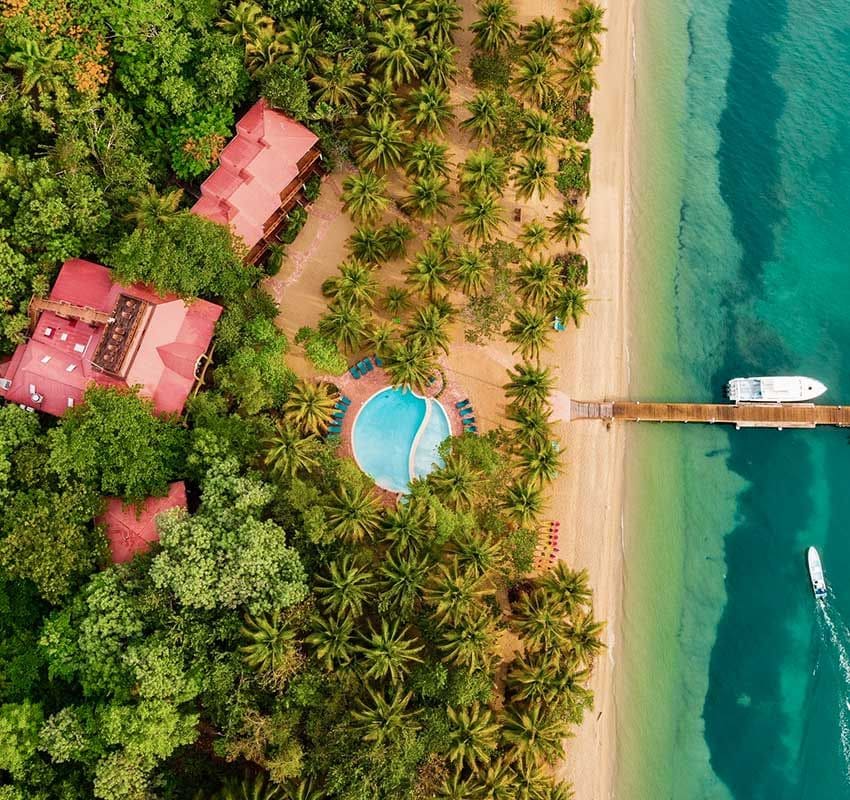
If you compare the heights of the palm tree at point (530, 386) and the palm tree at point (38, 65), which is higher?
the palm tree at point (38, 65)

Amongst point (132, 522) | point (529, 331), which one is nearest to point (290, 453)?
point (132, 522)

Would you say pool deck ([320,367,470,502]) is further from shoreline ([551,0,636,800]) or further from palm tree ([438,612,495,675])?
palm tree ([438,612,495,675])

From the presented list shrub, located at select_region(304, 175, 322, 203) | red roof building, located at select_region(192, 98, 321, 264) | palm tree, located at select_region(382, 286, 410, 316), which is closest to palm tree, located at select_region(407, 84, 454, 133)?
red roof building, located at select_region(192, 98, 321, 264)

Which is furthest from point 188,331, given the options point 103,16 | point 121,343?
point 103,16

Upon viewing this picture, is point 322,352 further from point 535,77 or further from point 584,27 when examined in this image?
point 584,27

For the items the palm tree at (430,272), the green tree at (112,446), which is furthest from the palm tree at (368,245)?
the green tree at (112,446)

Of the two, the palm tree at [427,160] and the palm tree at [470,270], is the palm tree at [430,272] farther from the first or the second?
the palm tree at [427,160]
